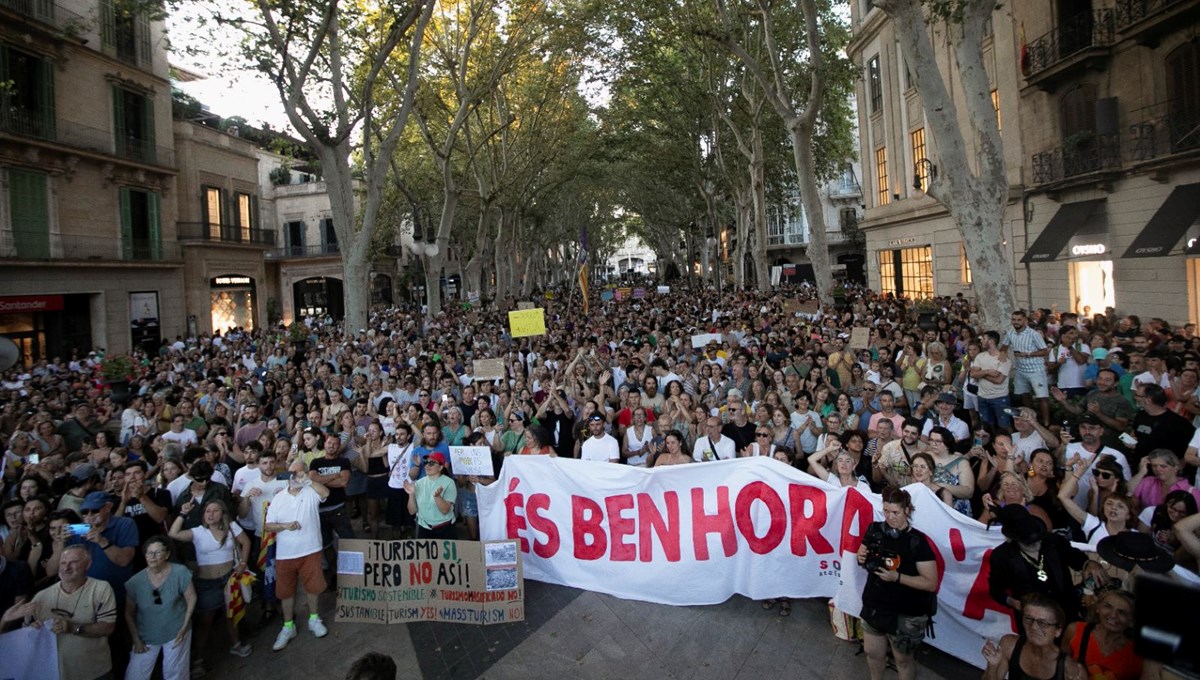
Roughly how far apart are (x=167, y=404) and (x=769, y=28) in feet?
46.6

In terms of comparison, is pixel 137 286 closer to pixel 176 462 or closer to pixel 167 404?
pixel 167 404

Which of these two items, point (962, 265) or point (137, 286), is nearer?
point (962, 265)

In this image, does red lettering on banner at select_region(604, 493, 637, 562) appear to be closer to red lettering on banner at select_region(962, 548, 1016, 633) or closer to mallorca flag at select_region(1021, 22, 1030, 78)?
red lettering on banner at select_region(962, 548, 1016, 633)

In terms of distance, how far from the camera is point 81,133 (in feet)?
80.9

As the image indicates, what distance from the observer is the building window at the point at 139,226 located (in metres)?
26.7

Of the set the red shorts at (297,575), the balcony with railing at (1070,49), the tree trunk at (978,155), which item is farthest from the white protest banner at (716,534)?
the balcony with railing at (1070,49)

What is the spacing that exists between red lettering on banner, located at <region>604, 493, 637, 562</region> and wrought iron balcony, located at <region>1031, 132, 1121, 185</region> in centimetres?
1684

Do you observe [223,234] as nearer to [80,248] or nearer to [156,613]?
[80,248]

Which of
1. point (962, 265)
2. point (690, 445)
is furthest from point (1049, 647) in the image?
point (962, 265)

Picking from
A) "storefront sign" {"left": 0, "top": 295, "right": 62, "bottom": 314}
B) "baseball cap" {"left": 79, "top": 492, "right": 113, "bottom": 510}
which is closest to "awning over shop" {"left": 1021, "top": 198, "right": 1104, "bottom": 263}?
"baseball cap" {"left": 79, "top": 492, "right": 113, "bottom": 510}

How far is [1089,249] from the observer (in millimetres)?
17359

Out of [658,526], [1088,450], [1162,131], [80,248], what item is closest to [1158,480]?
[1088,450]

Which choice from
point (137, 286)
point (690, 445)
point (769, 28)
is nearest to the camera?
point (690, 445)

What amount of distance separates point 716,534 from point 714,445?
5.12 feet
